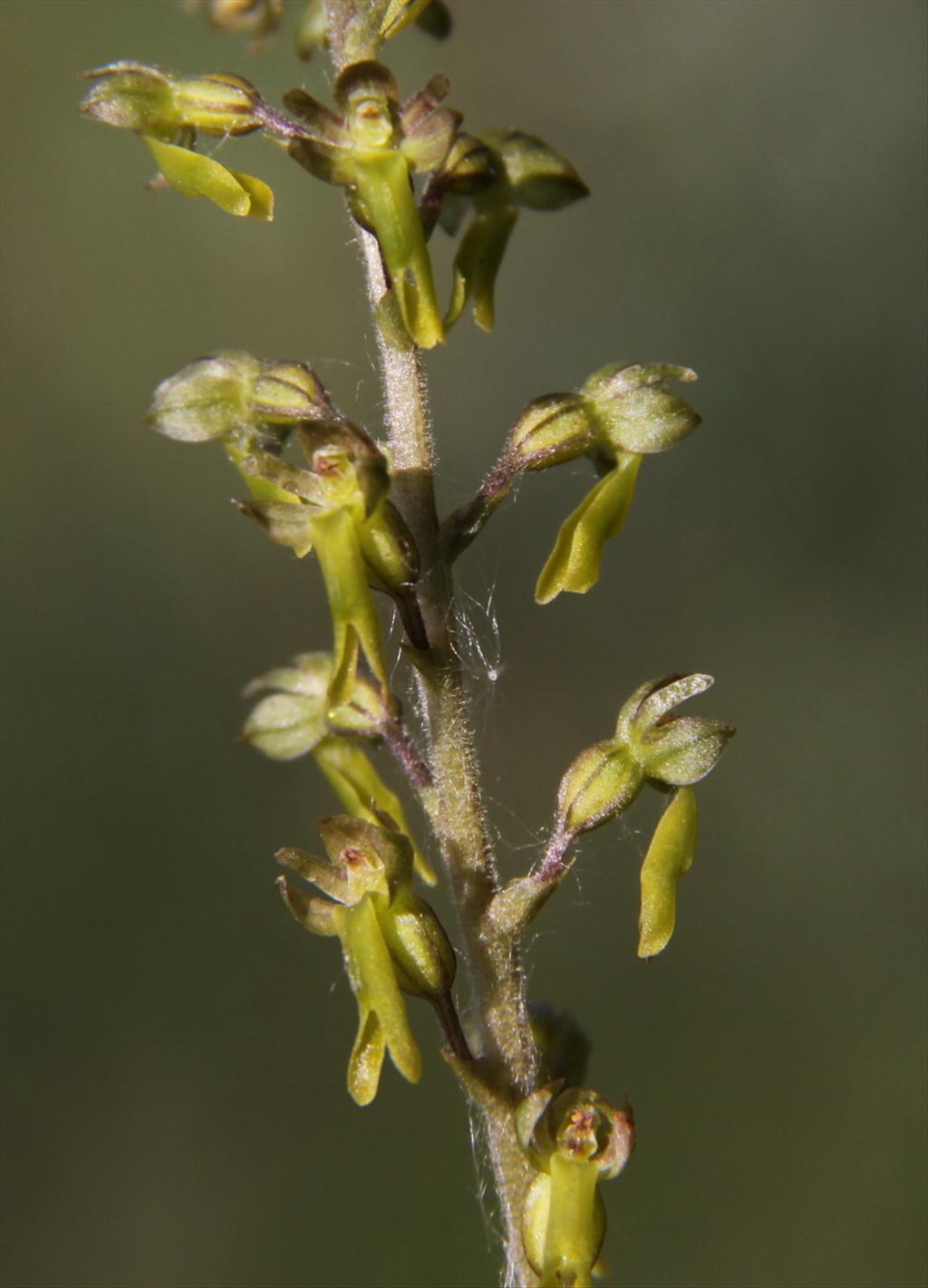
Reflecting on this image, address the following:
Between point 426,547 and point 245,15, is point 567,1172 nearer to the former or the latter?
point 426,547

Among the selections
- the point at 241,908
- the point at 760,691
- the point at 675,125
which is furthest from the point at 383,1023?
the point at 675,125

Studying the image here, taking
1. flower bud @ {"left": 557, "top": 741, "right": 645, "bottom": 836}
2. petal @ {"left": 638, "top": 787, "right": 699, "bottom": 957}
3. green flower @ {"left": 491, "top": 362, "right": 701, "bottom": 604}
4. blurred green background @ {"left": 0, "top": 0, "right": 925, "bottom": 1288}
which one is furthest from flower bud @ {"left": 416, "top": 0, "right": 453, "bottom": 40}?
blurred green background @ {"left": 0, "top": 0, "right": 925, "bottom": 1288}

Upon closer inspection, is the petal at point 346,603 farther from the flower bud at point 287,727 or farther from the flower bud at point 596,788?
the flower bud at point 287,727

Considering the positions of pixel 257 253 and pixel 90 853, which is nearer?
pixel 90 853

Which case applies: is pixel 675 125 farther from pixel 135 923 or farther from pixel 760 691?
pixel 135 923

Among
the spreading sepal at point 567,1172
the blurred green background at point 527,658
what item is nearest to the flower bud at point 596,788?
the spreading sepal at point 567,1172
